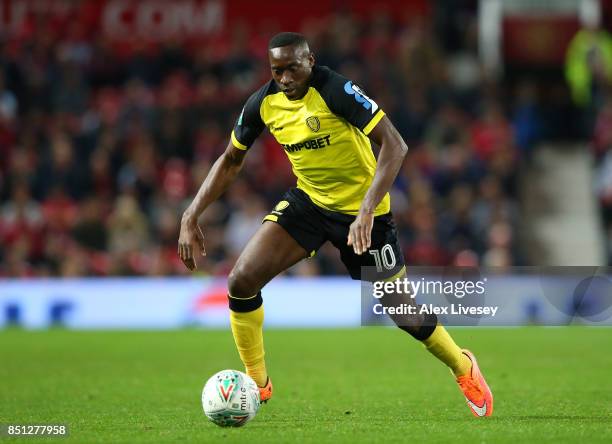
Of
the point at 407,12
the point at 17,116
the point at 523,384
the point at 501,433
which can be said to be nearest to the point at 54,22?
the point at 17,116

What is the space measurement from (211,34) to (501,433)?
1628 centimetres

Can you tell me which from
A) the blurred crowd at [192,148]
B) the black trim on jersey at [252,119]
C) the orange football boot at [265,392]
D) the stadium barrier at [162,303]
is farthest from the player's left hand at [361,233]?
the blurred crowd at [192,148]

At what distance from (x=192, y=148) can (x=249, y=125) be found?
36.0ft

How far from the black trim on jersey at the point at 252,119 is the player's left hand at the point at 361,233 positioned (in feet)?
3.99

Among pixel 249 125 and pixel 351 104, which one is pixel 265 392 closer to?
pixel 249 125

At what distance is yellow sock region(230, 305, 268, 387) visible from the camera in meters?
7.76

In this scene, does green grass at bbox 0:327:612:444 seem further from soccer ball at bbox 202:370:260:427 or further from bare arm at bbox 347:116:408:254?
bare arm at bbox 347:116:408:254

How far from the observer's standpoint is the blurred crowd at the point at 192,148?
17266 millimetres

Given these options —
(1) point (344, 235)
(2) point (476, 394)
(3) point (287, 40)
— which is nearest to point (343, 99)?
(3) point (287, 40)

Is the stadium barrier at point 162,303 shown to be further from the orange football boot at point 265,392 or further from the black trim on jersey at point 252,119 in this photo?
the black trim on jersey at point 252,119

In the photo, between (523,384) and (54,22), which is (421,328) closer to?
(523,384)

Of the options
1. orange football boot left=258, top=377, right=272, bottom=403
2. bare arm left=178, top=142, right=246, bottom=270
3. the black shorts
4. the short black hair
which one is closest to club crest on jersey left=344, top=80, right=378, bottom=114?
the short black hair

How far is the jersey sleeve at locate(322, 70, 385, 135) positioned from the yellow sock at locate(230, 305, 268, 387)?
4.72 feet

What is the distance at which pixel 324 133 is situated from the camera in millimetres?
7484
